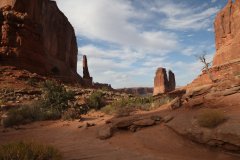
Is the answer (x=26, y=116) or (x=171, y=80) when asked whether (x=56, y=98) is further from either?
(x=171, y=80)

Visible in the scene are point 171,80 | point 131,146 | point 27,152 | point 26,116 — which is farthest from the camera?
point 171,80

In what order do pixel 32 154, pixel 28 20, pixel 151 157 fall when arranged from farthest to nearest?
pixel 28 20
pixel 151 157
pixel 32 154

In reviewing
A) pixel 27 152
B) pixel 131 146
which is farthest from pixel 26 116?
pixel 27 152

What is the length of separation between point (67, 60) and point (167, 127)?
5321 cm

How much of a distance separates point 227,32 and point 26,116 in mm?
62836

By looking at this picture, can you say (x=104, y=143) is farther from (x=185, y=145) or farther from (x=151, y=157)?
(x=185, y=145)

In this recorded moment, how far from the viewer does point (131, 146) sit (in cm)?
674

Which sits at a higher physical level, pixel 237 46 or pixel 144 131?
pixel 237 46

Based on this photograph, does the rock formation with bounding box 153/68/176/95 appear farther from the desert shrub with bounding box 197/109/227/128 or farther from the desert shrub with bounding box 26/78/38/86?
the desert shrub with bounding box 197/109/227/128

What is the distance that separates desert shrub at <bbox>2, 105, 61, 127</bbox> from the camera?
1106cm

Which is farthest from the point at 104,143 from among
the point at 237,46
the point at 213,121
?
the point at 237,46

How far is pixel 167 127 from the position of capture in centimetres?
743

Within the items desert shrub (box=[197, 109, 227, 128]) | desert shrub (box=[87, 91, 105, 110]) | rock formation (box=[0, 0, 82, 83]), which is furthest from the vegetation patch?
rock formation (box=[0, 0, 82, 83])

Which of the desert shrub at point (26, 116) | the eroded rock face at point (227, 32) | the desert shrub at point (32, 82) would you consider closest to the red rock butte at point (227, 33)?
the eroded rock face at point (227, 32)
